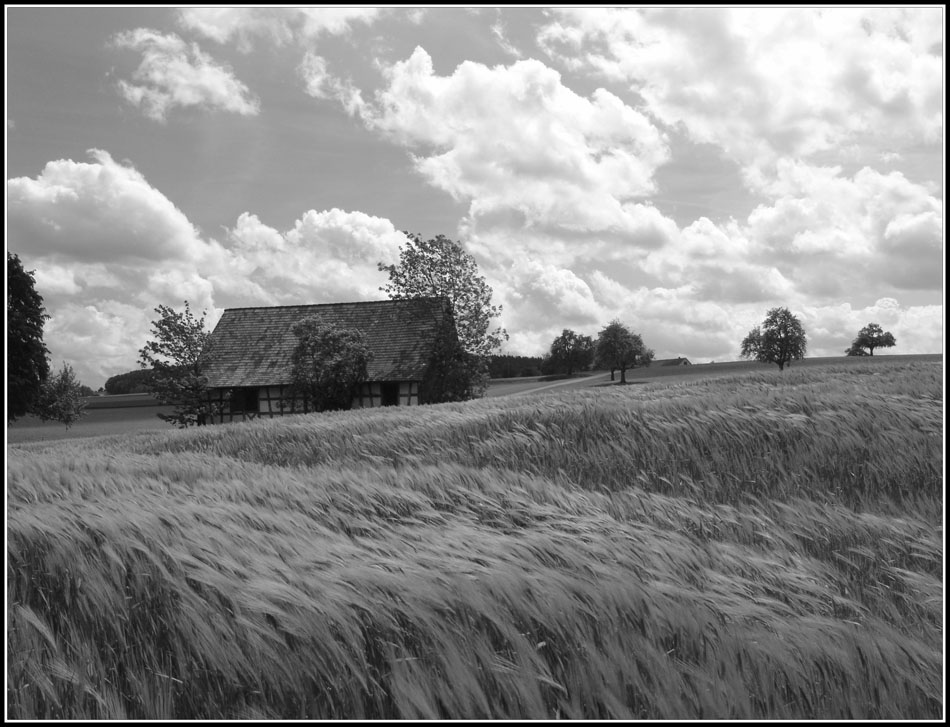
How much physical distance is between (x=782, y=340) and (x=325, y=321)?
6148cm

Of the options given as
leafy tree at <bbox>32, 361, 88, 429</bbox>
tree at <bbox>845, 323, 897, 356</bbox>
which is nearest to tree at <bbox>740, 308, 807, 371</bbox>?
tree at <bbox>845, 323, 897, 356</bbox>

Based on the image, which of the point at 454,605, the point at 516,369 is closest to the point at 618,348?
the point at 516,369

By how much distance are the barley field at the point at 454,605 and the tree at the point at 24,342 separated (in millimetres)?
37571

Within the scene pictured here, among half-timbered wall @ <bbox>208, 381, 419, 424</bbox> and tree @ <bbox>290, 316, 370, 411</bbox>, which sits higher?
tree @ <bbox>290, 316, 370, 411</bbox>

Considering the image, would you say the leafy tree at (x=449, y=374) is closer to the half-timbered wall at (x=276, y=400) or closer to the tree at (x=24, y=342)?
the half-timbered wall at (x=276, y=400)

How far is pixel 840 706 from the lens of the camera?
2.10 m

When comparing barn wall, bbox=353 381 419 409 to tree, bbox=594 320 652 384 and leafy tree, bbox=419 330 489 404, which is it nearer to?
leafy tree, bbox=419 330 489 404

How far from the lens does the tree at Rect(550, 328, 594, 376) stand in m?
107

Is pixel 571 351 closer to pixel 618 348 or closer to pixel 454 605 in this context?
pixel 618 348

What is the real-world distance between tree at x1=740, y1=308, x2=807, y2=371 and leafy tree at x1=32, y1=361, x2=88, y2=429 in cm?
7561

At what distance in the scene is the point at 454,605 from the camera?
243 cm

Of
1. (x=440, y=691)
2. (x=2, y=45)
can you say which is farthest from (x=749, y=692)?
(x=2, y=45)

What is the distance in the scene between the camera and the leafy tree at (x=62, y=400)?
157 ft

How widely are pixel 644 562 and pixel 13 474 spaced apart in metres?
4.83
